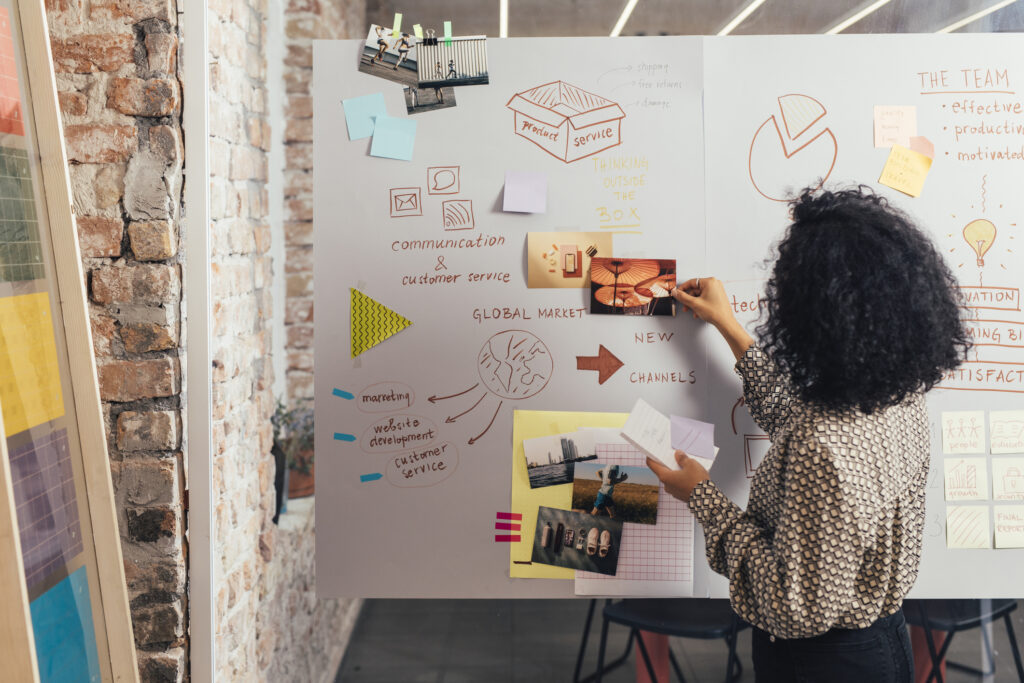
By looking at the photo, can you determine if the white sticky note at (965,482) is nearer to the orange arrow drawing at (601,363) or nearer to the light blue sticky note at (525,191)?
the orange arrow drawing at (601,363)

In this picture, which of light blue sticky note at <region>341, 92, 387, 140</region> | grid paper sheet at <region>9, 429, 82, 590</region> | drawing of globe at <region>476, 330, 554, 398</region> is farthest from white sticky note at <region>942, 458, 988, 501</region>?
grid paper sheet at <region>9, 429, 82, 590</region>

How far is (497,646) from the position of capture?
1.68m

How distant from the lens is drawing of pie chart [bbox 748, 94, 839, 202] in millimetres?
1516

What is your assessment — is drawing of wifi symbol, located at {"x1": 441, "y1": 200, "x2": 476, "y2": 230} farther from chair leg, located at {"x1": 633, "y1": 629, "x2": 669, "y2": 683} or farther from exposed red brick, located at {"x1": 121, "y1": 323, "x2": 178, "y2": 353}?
chair leg, located at {"x1": 633, "y1": 629, "x2": 669, "y2": 683}

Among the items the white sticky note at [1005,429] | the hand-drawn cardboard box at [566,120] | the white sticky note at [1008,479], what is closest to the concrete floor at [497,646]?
the white sticky note at [1008,479]

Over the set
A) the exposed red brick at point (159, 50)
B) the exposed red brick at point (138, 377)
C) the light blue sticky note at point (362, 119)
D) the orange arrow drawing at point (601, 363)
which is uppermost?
the exposed red brick at point (159, 50)

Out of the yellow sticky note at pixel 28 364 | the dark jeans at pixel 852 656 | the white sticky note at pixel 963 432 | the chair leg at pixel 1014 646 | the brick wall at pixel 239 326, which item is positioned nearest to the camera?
the yellow sticky note at pixel 28 364

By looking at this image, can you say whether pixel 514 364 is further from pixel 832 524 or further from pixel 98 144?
pixel 98 144

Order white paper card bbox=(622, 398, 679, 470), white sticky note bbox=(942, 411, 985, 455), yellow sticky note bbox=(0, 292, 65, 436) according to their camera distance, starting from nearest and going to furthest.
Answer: yellow sticky note bbox=(0, 292, 65, 436) → white paper card bbox=(622, 398, 679, 470) → white sticky note bbox=(942, 411, 985, 455)

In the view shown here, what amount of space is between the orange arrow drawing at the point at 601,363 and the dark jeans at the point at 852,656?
60 cm

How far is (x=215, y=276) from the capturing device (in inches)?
51.6

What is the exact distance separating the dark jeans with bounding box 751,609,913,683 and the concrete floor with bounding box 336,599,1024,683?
18.0 inches

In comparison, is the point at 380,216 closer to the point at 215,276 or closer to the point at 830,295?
the point at 215,276

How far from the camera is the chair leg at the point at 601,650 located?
1626 mm
